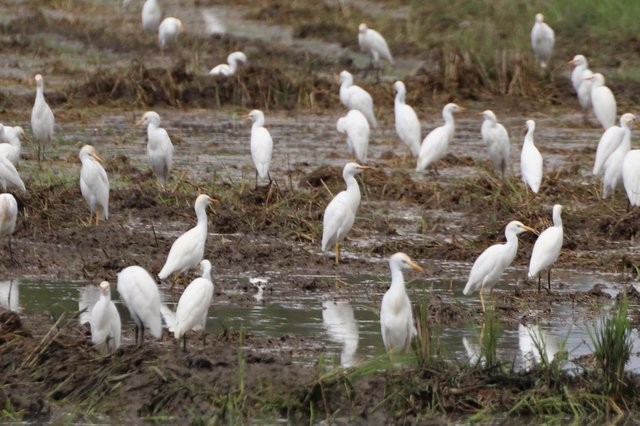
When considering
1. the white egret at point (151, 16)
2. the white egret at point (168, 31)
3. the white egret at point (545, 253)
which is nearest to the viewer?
the white egret at point (545, 253)

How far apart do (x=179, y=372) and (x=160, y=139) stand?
26.2 feet

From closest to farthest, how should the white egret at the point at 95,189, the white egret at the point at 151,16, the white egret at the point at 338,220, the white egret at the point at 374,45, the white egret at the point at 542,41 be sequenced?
1. the white egret at the point at 338,220
2. the white egret at the point at 95,189
3. the white egret at the point at 374,45
4. the white egret at the point at 542,41
5. the white egret at the point at 151,16

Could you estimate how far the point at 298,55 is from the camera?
26453 mm

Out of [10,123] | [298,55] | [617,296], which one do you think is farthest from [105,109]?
[617,296]

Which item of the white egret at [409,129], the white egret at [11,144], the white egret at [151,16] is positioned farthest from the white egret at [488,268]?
the white egret at [151,16]

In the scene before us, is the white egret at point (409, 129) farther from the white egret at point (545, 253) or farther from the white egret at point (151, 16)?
the white egret at point (151, 16)

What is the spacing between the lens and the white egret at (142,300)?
9.39m

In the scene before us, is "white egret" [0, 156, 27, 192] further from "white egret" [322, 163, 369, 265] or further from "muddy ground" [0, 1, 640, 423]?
"white egret" [322, 163, 369, 265]

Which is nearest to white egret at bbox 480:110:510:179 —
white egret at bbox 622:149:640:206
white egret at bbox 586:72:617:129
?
white egret at bbox 622:149:640:206

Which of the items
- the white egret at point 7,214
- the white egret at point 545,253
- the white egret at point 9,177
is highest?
the white egret at point 9,177

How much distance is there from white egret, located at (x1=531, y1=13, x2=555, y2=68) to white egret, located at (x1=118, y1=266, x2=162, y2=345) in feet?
56.6

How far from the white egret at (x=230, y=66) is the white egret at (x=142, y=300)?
1389cm

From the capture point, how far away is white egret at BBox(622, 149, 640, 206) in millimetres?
14727

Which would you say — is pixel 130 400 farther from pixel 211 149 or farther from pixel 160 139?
pixel 211 149
